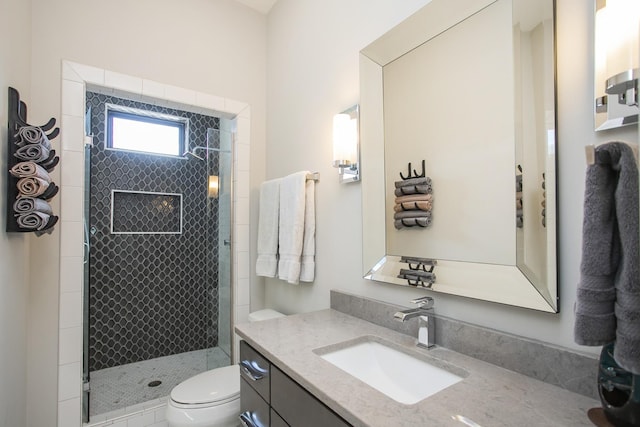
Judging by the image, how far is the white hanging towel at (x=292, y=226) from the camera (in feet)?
6.07

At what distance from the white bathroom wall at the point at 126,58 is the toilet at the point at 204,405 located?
0.71 m

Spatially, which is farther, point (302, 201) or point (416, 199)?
point (302, 201)

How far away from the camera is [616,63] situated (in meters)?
0.75

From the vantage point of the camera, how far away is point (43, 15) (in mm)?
1747

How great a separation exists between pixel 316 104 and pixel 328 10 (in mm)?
514

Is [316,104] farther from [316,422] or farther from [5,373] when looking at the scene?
[5,373]

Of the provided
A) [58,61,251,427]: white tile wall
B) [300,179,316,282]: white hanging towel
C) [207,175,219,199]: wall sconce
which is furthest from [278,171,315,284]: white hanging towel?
[58,61,251,427]: white tile wall

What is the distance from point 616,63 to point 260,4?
2.37 metres

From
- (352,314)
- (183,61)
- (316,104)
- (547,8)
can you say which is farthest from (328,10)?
(352,314)

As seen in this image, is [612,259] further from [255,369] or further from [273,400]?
[255,369]

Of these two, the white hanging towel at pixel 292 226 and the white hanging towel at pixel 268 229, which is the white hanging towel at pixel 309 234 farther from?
the white hanging towel at pixel 268 229

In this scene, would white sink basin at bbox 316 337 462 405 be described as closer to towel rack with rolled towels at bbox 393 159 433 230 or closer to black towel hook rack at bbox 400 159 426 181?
towel rack with rolled towels at bbox 393 159 433 230

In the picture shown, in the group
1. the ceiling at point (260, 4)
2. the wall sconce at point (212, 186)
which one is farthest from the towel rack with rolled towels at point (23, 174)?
the ceiling at point (260, 4)

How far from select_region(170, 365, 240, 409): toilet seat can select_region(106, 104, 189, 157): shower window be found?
2.18 metres
